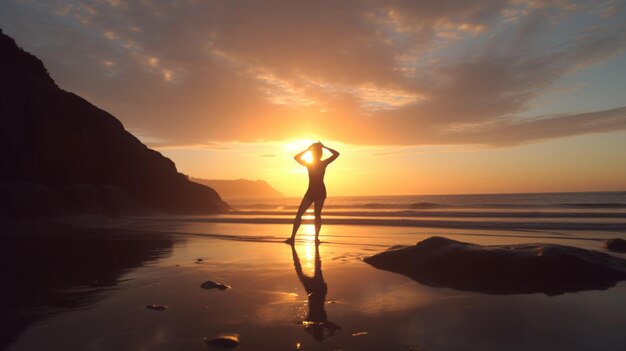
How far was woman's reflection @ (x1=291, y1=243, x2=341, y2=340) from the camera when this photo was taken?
3.29 m

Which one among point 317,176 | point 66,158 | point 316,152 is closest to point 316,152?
point 316,152

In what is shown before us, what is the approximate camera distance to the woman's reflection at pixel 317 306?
3.29m

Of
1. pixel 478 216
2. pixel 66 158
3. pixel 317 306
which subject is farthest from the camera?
pixel 66 158

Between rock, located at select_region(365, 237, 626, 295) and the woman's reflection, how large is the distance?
5.09 feet

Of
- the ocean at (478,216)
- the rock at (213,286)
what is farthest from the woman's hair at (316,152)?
the ocean at (478,216)

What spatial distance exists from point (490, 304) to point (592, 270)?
2.55 metres

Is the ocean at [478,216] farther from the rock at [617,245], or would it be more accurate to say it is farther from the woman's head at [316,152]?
the woman's head at [316,152]

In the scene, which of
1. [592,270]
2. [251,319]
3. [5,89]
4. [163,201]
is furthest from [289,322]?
[163,201]

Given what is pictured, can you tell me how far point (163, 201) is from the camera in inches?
1225

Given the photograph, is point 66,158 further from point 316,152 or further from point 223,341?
point 223,341

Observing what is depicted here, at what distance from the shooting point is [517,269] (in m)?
5.65

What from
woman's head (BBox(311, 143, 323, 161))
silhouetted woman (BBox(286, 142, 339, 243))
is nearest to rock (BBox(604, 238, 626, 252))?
silhouetted woman (BBox(286, 142, 339, 243))

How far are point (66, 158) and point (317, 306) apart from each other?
88.4 feet

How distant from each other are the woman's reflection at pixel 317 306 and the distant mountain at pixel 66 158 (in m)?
17.0
